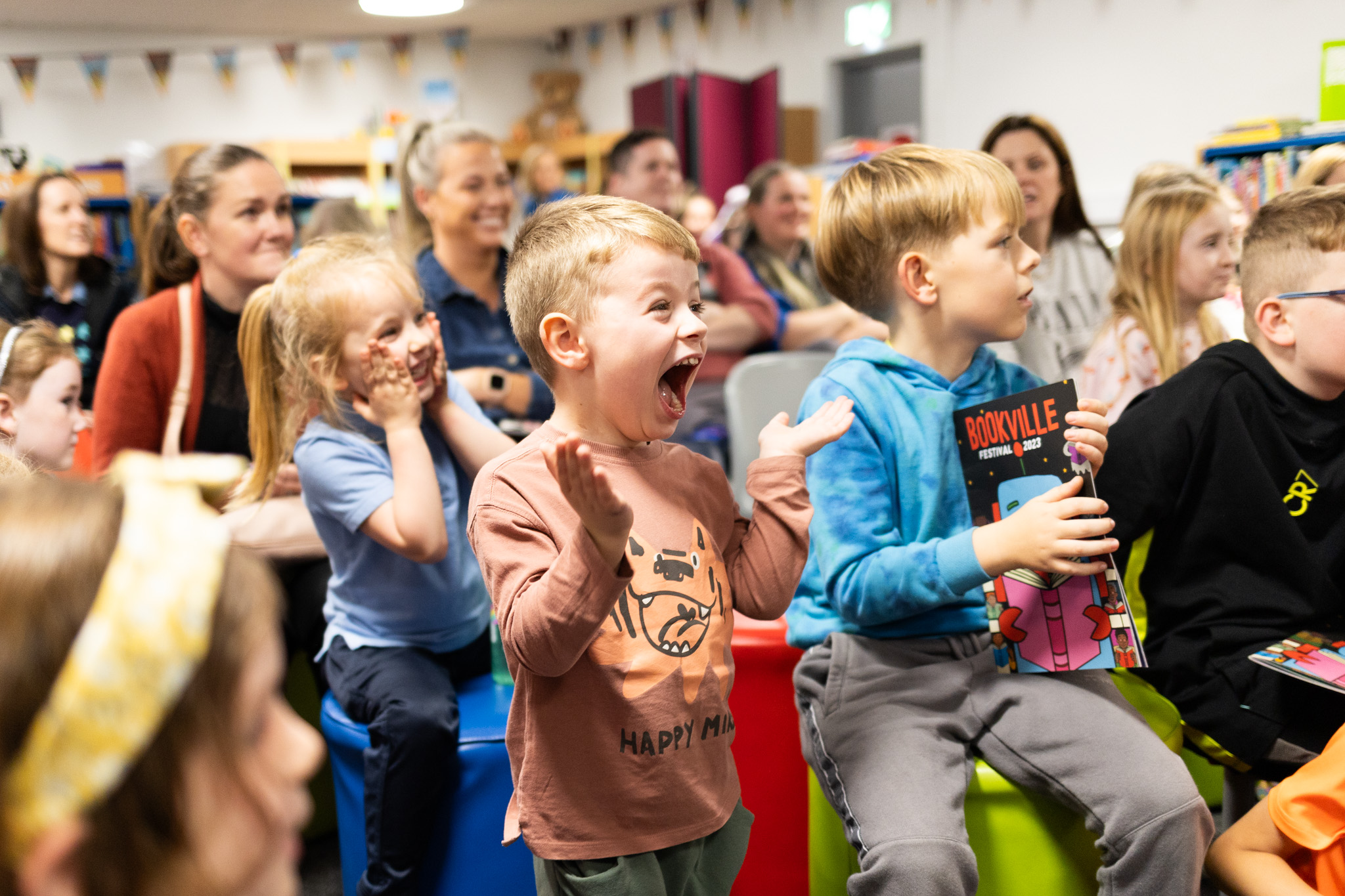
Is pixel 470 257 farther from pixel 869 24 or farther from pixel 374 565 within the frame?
pixel 869 24

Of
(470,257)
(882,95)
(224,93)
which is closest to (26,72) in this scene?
(224,93)

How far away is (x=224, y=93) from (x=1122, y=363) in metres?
7.90

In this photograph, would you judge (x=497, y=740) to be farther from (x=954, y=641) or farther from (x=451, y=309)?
(x=451, y=309)

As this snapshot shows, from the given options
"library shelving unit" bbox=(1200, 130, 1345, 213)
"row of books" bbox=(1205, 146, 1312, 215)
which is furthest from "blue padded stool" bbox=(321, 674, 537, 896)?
"row of books" bbox=(1205, 146, 1312, 215)

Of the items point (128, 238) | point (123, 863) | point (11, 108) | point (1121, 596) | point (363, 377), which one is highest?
point (11, 108)

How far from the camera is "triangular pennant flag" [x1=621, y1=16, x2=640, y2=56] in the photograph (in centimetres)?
831

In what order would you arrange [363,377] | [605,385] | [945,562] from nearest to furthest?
[605,385], [945,562], [363,377]

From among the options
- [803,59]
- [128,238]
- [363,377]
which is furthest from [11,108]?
[363,377]

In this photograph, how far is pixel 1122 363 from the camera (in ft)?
7.57

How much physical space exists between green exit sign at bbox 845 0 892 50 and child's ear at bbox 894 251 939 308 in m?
5.69

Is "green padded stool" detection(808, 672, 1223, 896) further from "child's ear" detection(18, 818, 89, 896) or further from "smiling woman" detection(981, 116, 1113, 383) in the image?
"smiling woman" detection(981, 116, 1113, 383)

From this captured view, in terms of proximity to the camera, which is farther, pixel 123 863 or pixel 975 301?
pixel 975 301

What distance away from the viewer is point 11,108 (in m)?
7.42

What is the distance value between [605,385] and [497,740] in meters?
0.67
